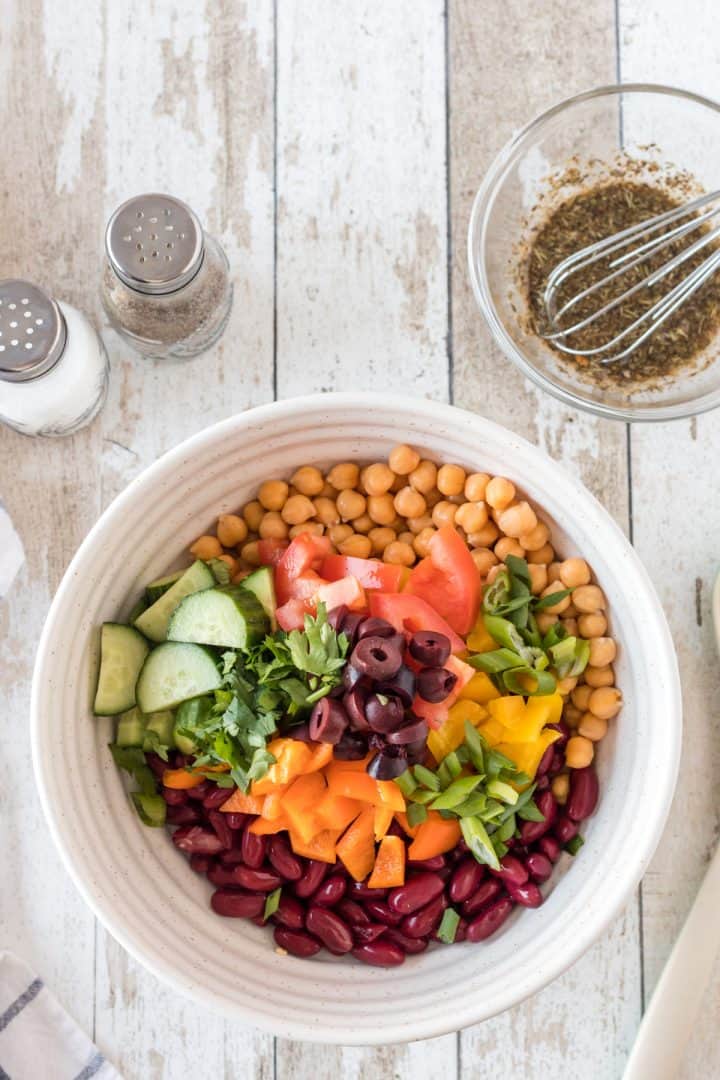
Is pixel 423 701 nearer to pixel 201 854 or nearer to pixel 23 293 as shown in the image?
pixel 201 854

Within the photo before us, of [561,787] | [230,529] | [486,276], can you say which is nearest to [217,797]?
→ [230,529]

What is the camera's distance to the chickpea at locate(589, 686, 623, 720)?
155cm

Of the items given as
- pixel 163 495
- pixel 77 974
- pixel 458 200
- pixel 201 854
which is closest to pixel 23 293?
pixel 163 495

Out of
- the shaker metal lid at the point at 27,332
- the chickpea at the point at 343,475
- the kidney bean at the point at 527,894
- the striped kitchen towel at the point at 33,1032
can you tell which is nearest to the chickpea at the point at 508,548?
the chickpea at the point at 343,475

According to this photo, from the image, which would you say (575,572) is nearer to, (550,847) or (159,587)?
(550,847)

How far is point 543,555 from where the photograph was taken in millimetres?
1597

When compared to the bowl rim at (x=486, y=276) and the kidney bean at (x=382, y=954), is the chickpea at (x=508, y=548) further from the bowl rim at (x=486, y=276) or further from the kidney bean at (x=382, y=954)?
the kidney bean at (x=382, y=954)

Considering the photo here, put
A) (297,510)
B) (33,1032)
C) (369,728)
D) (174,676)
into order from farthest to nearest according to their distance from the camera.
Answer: (33,1032)
(297,510)
(174,676)
(369,728)

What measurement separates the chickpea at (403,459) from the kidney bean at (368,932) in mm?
602

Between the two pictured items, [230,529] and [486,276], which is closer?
[230,529]

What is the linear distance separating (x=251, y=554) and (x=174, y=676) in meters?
0.22

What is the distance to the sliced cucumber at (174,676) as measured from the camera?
1480 mm

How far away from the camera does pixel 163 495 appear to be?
5.01ft

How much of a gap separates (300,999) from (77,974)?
411 millimetres
